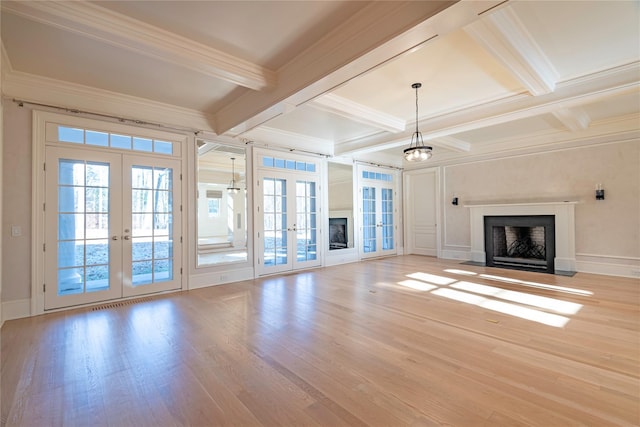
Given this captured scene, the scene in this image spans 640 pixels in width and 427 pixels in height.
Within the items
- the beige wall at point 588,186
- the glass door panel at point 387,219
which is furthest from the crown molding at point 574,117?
the glass door panel at point 387,219

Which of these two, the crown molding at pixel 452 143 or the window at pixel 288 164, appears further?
the crown molding at pixel 452 143

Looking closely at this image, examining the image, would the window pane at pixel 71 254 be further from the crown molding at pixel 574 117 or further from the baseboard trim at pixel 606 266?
the baseboard trim at pixel 606 266

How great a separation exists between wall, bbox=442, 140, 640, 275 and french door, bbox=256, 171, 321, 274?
14.6 feet

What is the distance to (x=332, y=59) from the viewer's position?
2988mm

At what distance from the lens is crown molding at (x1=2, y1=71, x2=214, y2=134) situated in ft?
11.9

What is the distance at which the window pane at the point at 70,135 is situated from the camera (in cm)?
389

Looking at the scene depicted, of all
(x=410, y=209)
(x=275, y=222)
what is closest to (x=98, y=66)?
(x=275, y=222)

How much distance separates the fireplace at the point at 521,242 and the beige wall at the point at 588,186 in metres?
0.49

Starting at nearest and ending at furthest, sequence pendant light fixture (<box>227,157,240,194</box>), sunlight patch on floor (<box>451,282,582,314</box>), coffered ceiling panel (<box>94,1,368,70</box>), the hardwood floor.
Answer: the hardwood floor
coffered ceiling panel (<box>94,1,368,70</box>)
sunlight patch on floor (<box>451,282,582,314</box>)
pendant light fixture (<box>227,157,240,194</box>)

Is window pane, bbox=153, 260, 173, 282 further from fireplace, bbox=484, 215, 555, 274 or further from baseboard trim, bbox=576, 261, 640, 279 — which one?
baseboard trim, bbox=576, 261, 640, 279

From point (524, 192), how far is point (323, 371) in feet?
21.7

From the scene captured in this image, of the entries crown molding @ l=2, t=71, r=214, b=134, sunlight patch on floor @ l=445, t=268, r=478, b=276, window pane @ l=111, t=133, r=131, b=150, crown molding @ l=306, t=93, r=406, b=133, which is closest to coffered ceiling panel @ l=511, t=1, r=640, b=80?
crown molding @ l=306, t=93, r=406, b=133

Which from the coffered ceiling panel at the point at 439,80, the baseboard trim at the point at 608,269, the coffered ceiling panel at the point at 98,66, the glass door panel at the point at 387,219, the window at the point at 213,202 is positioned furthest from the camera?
the window at the point at 213,202

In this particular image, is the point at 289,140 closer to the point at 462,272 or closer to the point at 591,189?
the point at 462,272
